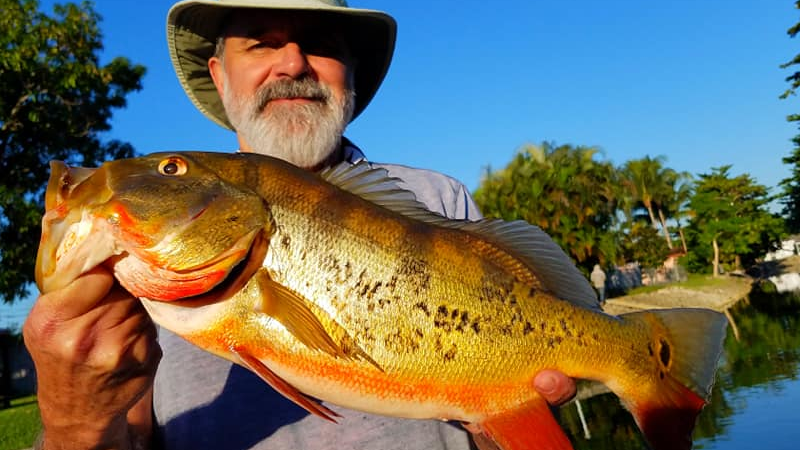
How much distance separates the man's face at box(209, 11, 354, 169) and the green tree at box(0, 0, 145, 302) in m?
12.3

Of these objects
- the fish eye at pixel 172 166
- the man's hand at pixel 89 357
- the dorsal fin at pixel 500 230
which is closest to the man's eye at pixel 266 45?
the dorsal fin at pixel 500 230

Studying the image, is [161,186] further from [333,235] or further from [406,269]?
[406,269]

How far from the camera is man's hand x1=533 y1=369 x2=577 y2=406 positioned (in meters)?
1.93

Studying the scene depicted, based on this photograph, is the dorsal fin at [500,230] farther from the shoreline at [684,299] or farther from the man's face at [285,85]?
the shoreline at [684,299]

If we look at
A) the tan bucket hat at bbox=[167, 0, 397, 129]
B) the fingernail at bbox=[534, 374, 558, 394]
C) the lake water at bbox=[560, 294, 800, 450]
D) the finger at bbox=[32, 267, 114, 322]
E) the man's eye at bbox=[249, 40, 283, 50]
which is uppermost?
the tan bucket hat at bbox=[167, 0, 397, 129]

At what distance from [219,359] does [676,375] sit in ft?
6.60

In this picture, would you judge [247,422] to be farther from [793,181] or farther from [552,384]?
[793,181]

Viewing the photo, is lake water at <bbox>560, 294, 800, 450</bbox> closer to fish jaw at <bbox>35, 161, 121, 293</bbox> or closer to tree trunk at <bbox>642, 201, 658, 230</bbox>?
fish jaw at <bbox>35, 161, 121, 293</bbox>

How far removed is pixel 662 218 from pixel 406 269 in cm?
7080

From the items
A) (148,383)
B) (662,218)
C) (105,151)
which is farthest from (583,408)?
(662,218)

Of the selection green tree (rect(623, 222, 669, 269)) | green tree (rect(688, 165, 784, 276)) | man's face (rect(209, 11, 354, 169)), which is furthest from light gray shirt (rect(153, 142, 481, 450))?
green tree (rect(688, 165, 784, 276))

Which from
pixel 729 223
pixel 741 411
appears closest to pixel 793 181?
pixel 729 223

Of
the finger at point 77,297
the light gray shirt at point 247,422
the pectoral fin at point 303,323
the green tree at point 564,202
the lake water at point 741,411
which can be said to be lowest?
the lake water at point 741,411

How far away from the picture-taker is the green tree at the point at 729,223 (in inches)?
2045
